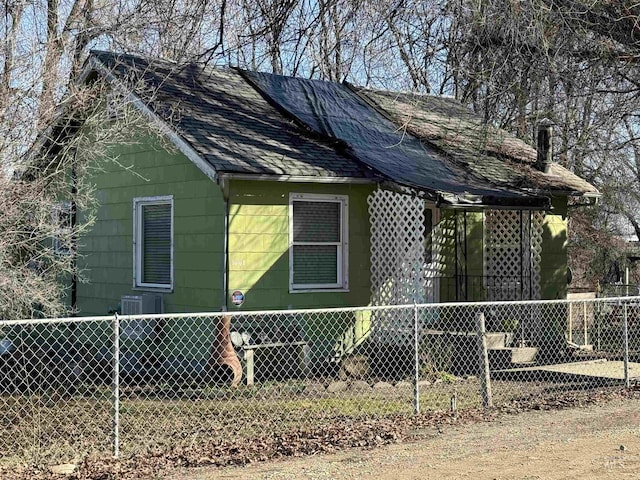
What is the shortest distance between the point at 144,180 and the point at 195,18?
2.89 meters

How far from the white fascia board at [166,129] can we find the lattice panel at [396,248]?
287 cm

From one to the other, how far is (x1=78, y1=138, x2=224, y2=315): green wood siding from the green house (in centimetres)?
3

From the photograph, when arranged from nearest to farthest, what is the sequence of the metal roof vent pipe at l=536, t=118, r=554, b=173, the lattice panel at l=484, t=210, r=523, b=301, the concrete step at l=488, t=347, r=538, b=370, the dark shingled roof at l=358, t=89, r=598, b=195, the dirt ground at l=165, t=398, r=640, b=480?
the dirt ground at l=165, t=398, r=640, b=480
the concrete step at l=488, t=347, r=538, b=370
the dark shingled roof at l=358, t=89, r=598, b=195
the lattice panel at l=484, t=210, r=523, b=301
the metal roof vent pipe at l=536, t=118, r=554, b=173

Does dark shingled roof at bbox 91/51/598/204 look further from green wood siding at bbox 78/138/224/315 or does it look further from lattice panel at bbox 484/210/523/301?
lattice panel at bbox 484/210/523/301

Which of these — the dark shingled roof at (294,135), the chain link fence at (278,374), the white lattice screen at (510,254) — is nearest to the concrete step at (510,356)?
the chain link fence at (278,374)

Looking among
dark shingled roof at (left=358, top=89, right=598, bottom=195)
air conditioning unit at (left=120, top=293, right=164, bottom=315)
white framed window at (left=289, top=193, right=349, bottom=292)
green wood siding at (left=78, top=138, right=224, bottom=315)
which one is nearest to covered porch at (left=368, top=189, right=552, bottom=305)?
white framed window at (left=289, top=193, right=349, bottom=292)

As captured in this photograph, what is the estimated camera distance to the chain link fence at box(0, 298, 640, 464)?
851 cm

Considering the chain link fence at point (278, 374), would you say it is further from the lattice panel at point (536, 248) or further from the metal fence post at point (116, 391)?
the lattice panel at point (536, 248)

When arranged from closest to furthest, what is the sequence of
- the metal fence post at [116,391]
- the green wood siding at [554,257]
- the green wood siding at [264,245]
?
the metal fence post at [116,391] < the green wood siding at [264,245] < the green wood siding at [554,257]

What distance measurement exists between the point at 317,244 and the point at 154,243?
284 centimetres

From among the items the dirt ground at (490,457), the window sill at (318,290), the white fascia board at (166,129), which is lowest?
the dirt ground at (490,457)

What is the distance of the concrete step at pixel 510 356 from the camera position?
13453mm

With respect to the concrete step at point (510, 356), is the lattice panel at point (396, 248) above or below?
above

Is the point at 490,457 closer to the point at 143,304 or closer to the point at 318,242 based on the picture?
the point at 318,242
